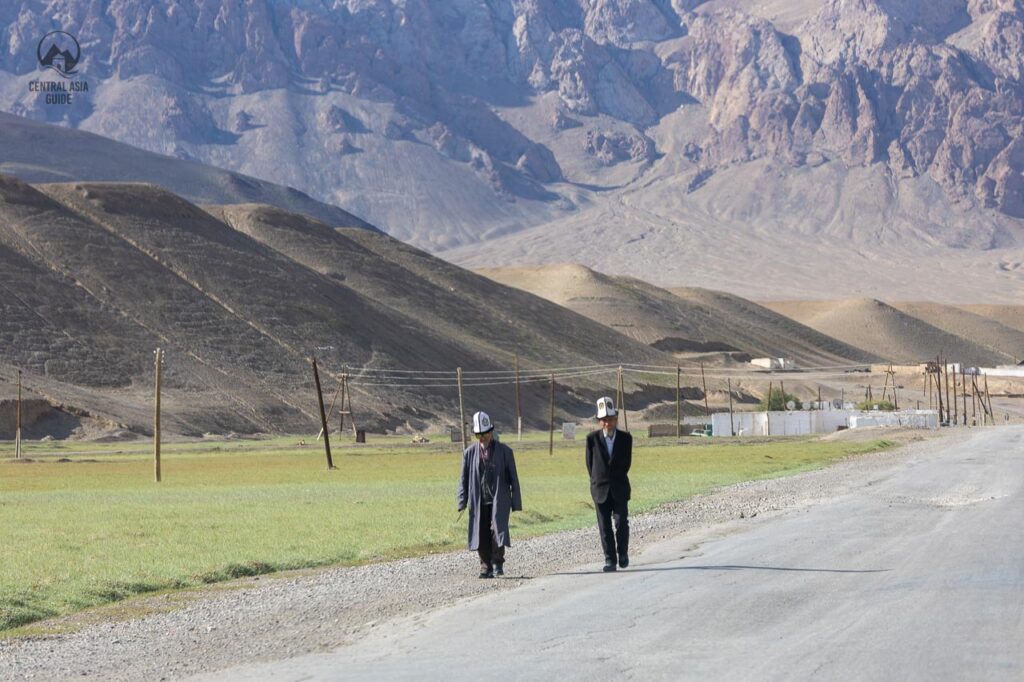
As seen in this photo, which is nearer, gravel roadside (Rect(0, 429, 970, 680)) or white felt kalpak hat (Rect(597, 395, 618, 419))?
gravel roadside (Rect(0, 429, 970, 680))

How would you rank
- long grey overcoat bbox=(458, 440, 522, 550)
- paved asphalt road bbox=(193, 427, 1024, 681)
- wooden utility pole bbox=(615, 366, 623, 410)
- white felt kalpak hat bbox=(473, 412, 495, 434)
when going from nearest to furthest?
paved asphalt road bbox=(193, 427, 1024, 681) < white felt kalpak hat bbox=(473, 412, 495, 434) < long grey overcoat bbox=(458, 440, 522, 550) < wooden utility pole bbox=(615, 366, 623, 410)

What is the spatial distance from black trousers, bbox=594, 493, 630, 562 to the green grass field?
16.0ft

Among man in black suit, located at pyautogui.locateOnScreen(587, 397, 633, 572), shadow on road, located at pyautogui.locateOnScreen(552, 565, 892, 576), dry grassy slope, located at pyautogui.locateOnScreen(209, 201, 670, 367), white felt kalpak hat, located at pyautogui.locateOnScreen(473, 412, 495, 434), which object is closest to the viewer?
shadow on road, located at pyautogui.locateOnScreen(552, 565, 892, 576)

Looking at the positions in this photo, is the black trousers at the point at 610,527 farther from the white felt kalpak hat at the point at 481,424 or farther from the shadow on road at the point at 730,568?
the white felt kalpak hat at the point at 481,424

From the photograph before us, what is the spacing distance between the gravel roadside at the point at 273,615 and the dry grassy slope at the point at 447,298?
390 ft

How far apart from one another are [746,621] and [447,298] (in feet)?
491

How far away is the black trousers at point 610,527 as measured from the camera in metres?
18.5

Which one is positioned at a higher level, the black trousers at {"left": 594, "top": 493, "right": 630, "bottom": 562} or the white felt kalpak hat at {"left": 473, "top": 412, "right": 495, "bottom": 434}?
the white felt kalpak hat at {"left": 473, "top": 412, "right": 495, "bottom": 434}

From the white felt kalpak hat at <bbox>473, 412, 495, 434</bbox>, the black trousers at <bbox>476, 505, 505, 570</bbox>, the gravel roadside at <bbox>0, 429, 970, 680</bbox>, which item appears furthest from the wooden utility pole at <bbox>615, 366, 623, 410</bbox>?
the white felt kalpak hat at <bbox>473, 412, 495, 434</bbox>

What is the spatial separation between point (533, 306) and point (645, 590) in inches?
6096

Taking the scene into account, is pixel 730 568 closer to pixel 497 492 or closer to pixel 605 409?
pixel 605 409

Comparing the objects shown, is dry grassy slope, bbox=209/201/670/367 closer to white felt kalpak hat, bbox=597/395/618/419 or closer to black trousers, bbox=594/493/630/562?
black trousers, bbox=594/493/630/562

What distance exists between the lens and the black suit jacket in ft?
61.1

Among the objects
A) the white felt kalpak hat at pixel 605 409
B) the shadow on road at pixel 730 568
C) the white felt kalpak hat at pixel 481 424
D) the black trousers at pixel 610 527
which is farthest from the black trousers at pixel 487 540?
the white felt kalpak hat at pixel 605 409
